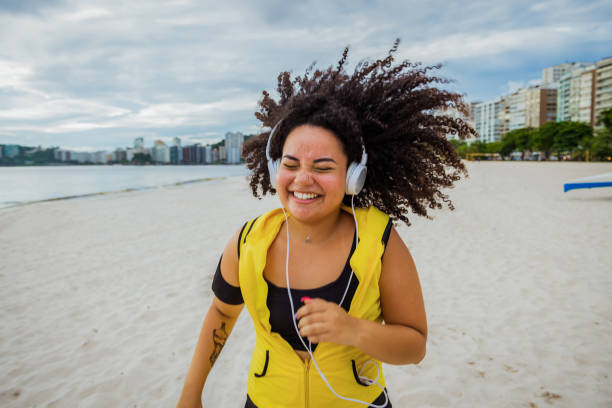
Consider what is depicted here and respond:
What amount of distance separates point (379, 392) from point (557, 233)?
8.43m

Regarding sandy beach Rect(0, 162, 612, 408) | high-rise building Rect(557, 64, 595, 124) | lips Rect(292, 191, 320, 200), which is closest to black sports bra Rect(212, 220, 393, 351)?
lips Rect(292, 191, 320, 200)

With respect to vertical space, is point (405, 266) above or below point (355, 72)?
below

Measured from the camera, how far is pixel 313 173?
1317 mm

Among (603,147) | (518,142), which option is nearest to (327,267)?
(603,147)

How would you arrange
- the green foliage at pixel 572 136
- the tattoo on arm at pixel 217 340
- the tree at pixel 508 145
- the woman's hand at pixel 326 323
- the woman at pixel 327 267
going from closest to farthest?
the woman's hand at pixel 326 323 → the woman at pixel 327 267 → the tattoo on arm at pixel 217 340 → the green foliage at pixel 572 136 → the tree at pixel 508 145

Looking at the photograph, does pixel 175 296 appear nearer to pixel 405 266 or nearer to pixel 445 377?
pixel 445 377

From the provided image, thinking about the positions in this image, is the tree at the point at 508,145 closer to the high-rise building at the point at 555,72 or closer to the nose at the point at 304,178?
the high-rise building at the point at 555,72

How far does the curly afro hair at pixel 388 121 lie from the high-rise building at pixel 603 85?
11526cm

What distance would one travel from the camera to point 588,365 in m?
3.18

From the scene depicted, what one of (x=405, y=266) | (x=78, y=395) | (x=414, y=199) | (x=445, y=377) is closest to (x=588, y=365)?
(x=445, y=377)

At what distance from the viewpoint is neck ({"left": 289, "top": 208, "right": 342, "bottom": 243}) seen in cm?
144

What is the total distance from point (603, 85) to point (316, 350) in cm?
12451

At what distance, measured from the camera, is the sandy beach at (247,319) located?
305cm

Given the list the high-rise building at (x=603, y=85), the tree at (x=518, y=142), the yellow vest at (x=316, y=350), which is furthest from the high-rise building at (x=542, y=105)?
the yellow vest at (x=316, y=350)
